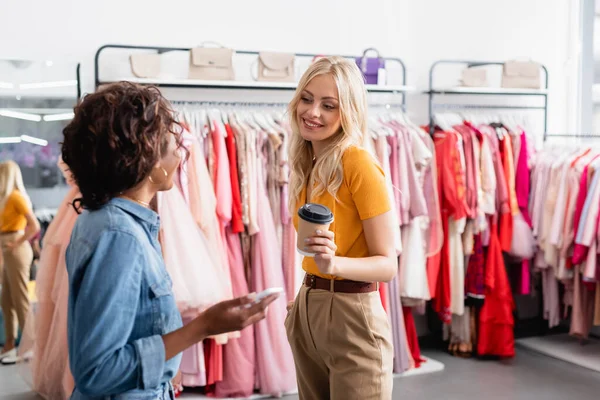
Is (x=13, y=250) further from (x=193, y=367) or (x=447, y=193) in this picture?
(x=447, y=193)

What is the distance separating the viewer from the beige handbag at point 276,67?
4152 mm

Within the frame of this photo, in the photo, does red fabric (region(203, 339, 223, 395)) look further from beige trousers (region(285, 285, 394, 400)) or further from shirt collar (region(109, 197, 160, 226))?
shirt collar (region(109, 197, 160, 226))

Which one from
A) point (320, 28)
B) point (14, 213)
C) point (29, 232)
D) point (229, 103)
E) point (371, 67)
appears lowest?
point (29, 232)

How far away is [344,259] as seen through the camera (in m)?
1.95

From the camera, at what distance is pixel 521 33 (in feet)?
17.2

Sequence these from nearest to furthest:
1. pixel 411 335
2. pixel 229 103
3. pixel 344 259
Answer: pixel 344 259, pixel 229 103, pixel 411 335

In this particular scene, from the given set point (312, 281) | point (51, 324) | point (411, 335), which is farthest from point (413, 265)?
point (312, 281)

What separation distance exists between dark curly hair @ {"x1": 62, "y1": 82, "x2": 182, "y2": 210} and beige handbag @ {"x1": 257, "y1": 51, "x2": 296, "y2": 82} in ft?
9.34

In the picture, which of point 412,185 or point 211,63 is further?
point 412,185

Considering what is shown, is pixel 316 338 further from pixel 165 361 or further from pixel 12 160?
pixel 12 160

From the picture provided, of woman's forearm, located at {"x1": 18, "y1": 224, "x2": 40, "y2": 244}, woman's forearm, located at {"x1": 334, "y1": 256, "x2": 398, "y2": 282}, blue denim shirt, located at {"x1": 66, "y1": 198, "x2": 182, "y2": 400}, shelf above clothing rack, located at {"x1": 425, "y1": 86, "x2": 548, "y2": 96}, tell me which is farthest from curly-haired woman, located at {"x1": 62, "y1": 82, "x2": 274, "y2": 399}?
shelf above clothing rack, located at {"x1": 425, "y1": 86, "x2": 548, "y2": 96}

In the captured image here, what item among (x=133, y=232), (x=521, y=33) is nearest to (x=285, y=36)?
(x=521, y=33)

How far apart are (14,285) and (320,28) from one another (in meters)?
2.45

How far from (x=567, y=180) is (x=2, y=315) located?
3.34 m
